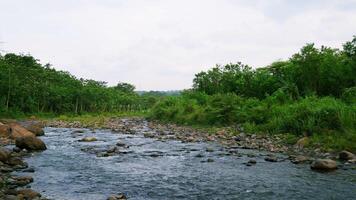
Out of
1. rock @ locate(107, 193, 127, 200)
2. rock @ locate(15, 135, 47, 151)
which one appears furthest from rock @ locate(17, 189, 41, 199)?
rock @ locate(15, 135, 47, 151)

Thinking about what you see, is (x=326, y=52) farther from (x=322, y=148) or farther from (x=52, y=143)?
(x=52, y=143)

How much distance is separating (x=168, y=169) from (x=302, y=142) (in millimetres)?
8239

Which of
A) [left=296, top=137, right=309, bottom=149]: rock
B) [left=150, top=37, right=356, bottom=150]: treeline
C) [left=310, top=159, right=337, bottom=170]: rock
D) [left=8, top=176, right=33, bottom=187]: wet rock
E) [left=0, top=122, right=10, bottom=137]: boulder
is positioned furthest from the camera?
[left=0, top=122, right=10, bottom=137]: boulder

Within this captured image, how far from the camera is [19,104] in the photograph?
183ft

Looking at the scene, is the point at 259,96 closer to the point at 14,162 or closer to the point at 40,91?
the point at 14,162

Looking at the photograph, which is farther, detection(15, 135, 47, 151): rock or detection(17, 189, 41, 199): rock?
detection(15, 135, 47, 151): rock

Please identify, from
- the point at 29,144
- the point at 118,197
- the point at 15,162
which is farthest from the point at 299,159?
the point at 29,144

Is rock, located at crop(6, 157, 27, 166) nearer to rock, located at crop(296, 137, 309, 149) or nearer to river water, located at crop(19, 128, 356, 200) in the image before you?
river water, located at crop(19, 128, 356, 200)

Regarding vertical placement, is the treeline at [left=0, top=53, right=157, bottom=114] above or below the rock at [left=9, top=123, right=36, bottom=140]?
above

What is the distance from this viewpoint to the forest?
21047 millimetres

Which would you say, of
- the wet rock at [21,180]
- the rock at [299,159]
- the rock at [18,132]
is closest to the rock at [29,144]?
the rock at [18,132]

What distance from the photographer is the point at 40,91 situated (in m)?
58.7

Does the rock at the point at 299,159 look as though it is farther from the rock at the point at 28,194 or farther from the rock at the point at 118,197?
the rock at the point at 28,194

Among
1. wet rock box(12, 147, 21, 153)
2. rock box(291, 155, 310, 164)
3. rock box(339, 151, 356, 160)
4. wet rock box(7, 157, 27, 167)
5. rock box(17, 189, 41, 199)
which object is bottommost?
rock box(17, 189, 41, 199)
